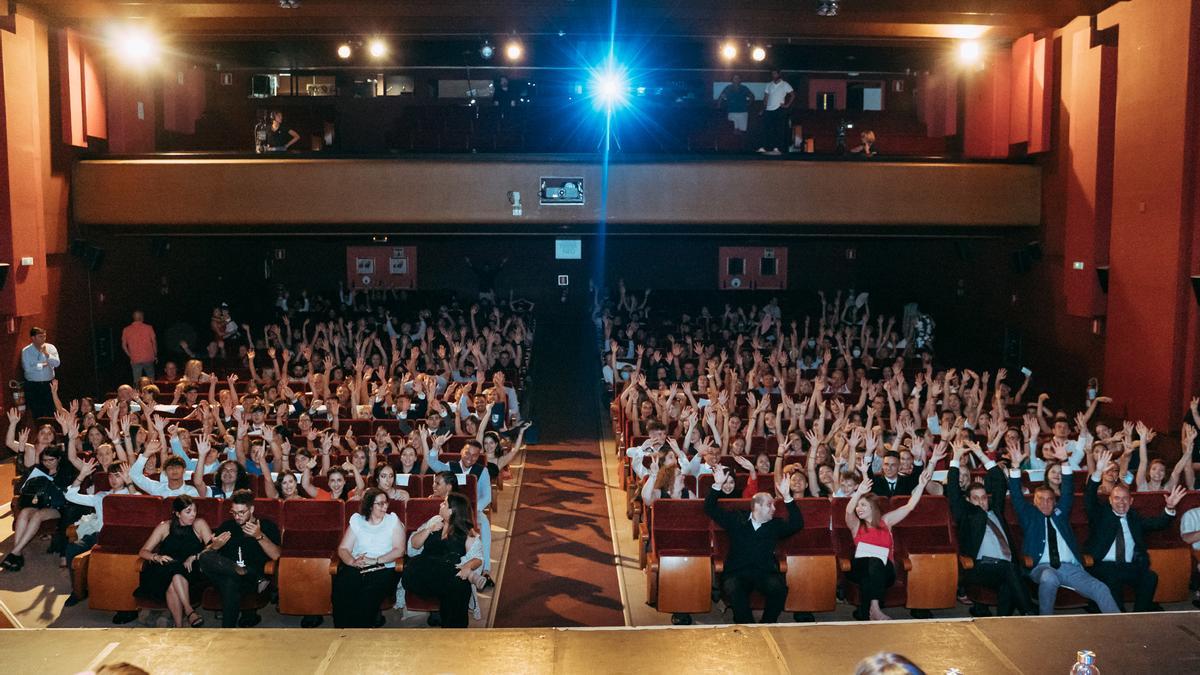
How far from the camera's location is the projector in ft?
43.3

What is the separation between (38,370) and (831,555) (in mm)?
9426

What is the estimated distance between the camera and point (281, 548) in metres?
6.55

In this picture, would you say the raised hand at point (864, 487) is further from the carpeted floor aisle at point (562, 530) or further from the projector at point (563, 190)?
the projector at point (563, 190)

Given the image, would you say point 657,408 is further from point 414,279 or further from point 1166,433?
point 414,279

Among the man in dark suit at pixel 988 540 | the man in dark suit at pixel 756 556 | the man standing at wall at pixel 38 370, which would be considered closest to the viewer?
the man in dark suit at pixel 756 556

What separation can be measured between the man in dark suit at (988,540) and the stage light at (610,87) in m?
11.4

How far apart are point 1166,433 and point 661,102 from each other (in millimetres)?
9932

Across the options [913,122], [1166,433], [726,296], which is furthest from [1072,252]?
[726,296]

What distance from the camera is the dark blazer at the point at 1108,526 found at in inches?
253

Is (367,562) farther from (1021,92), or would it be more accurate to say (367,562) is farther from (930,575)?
(1021,92)

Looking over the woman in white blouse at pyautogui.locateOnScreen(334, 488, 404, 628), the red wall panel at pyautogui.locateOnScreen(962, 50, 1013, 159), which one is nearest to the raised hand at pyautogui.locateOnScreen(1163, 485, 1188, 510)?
the woman in white blouse at pyautogui.locateOnScreen(334, 488, 404, 628)

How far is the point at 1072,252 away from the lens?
11.8 m

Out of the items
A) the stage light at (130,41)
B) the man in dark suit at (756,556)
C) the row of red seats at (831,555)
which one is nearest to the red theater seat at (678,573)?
the row of red seats at (831,555)

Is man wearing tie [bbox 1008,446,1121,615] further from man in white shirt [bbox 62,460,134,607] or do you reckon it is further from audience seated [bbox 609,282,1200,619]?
man in white shirt [bbox 62,460,134,607]
